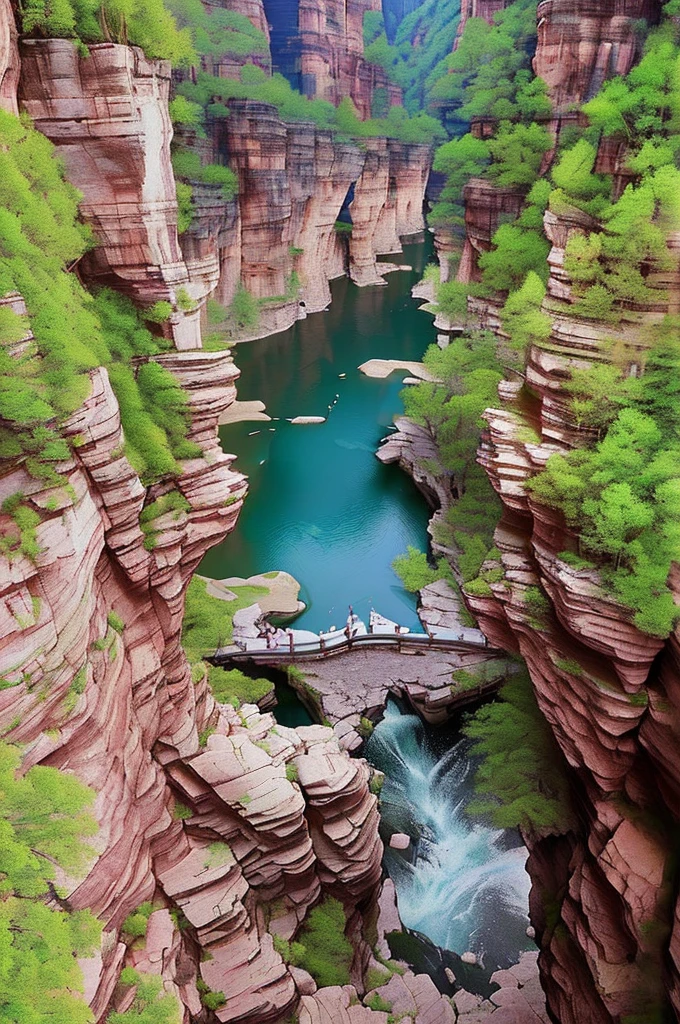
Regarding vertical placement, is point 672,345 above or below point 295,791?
above

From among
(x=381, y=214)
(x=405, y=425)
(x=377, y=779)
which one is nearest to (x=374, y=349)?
(x=405, y=425)

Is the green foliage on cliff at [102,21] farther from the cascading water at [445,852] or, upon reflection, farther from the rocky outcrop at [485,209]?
the cascading water at [445,852]

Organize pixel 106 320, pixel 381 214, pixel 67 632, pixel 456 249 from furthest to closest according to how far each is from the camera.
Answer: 1. pixel 381 214
2. pixel 456 249
3. pixel 106 320
4. pixel 67 632

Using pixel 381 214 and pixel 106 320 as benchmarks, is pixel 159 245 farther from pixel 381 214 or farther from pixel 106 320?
pixel 381 214

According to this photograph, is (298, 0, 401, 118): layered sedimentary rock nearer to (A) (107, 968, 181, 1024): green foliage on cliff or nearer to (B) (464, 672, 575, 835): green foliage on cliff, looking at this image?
(B) (464, 672, 575, 835): green foliage on cliff

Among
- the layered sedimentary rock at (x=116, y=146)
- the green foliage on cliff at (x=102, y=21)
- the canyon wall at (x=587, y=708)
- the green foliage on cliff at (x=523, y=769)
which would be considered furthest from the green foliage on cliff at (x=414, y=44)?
the green foliage on cliff at (x=523, y=769)

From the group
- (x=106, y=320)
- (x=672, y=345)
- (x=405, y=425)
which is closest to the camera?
(x=106, y=320)

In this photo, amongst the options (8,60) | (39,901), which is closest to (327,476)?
(8,60)
